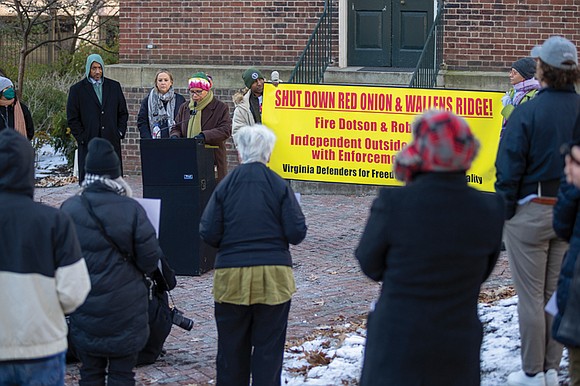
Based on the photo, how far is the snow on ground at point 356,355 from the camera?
21.4 feet

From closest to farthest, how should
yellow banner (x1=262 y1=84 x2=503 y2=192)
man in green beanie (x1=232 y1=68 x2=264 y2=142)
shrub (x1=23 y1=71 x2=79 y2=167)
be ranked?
man in green beanie (x1=232 y1=68 x2=264 y2=142) → yellow banner (x1=262 y1=84 x2=503 y2=192) → shrub (x1=23 y1=71 x2=79 y2=167)

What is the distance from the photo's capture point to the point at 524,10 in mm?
14789

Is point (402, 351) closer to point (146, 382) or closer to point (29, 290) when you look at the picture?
point (29, 290)

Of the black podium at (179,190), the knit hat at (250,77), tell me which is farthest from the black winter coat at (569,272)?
the knit hat at (250,77)

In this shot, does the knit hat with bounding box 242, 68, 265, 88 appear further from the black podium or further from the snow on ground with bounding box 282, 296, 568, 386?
the snow on ground with bounding box 282, 296, 568, 386

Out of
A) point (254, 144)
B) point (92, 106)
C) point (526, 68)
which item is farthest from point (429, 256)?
point (92, 106)

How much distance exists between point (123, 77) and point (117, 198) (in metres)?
11.0

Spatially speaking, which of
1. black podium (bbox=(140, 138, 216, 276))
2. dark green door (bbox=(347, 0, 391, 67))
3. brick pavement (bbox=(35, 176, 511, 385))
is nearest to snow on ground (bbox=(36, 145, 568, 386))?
brick pavement (bbox=(35, 176, 511, 385))

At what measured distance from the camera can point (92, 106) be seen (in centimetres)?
1239

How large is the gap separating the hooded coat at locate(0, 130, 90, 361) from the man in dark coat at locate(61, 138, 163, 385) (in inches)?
36.3

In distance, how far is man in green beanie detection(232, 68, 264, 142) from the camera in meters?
10.9

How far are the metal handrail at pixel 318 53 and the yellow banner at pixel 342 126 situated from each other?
142 inches

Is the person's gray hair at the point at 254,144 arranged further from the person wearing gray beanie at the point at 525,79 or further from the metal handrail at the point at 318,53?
the metal handrail at the point at 318,53

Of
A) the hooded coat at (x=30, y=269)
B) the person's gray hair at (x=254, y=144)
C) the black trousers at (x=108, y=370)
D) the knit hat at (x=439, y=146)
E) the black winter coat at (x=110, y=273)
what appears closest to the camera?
the knit hat at (x=439, y=146)
